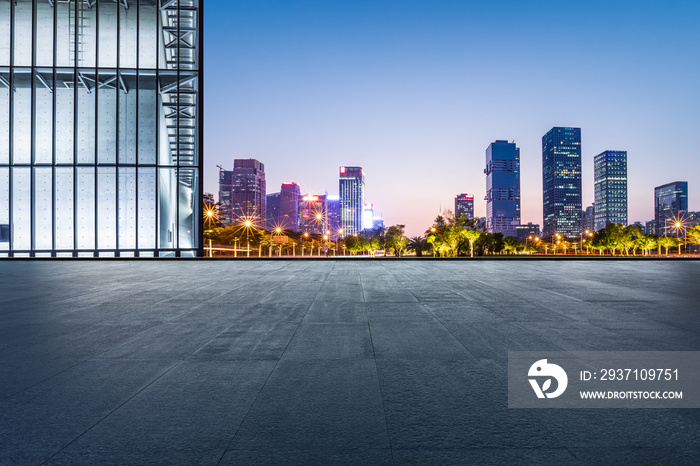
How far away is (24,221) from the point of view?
28500 mm

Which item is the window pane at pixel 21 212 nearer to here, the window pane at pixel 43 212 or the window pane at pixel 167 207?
the window pane at pixel 43 212

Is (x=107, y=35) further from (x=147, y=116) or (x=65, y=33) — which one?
(x=147, y=116)

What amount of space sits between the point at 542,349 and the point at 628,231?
80.3 m

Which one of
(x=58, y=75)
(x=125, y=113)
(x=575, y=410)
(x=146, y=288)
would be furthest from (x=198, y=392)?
(x=58, y=75)

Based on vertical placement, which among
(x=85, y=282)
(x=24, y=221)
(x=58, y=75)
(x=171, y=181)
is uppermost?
(x=58, y=75)

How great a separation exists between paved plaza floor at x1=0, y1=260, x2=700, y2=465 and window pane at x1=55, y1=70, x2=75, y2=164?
25.8 meters

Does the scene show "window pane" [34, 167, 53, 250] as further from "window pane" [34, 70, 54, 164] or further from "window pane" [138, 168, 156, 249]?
"window pane" [138, 168, 156, 249]

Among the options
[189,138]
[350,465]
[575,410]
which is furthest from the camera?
[189,138]

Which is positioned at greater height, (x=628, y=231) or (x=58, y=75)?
(x=58, y=75)

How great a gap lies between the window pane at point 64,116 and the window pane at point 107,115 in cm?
194

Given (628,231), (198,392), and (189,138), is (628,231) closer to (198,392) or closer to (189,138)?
(189,138)

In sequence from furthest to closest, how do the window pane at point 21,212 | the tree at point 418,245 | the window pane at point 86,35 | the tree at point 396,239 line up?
the tree at point 418,245 < the tree at point 396,239 < the window pane at point 86,35 < the window pane at point 21,212

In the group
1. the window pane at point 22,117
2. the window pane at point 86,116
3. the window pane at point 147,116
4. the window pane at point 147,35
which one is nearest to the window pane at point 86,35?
the window pane at point 86,116

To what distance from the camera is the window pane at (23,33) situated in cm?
2934
